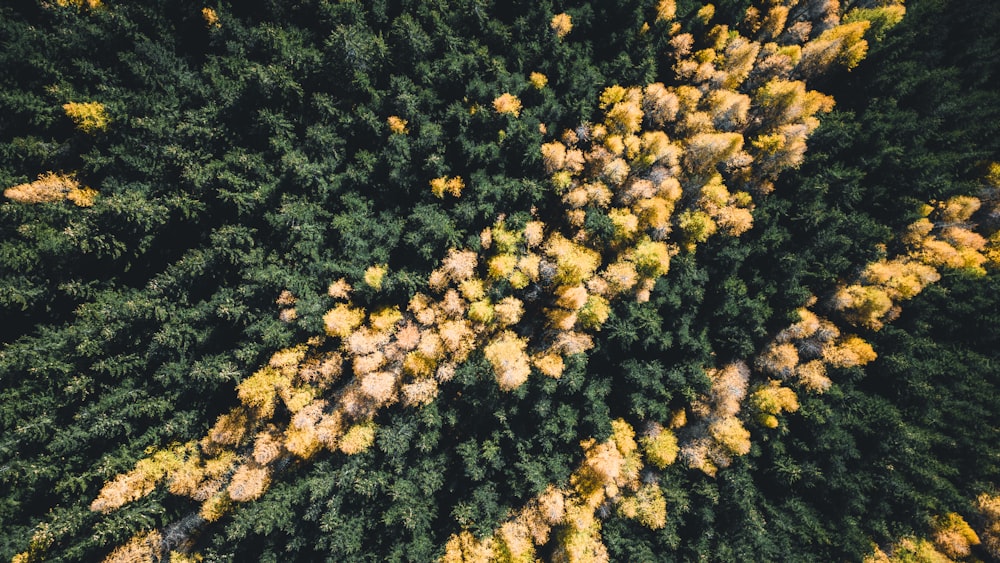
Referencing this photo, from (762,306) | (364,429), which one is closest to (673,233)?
(762,306)

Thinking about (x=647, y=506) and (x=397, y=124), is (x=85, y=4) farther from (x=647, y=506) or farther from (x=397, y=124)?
(x=647, y=506)

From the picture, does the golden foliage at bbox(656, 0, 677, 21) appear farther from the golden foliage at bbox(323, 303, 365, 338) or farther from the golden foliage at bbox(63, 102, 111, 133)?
the golden foliage at bbox(63, 102, 111, 133)

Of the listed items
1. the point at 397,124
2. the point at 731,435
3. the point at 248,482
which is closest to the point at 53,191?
the point at 397,124

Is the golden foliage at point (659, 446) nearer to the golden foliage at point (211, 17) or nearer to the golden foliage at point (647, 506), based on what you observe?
the golden foliage at point (647, 506)

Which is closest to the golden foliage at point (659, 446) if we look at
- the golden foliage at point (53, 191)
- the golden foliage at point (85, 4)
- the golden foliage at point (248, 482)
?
the golden foliage at point (248, 482)

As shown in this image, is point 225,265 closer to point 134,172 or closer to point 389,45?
point 134,172

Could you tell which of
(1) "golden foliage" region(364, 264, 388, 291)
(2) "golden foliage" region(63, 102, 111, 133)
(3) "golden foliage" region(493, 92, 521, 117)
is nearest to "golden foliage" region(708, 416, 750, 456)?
(1) "golden foliage" region(364, 264, 388, 291)
